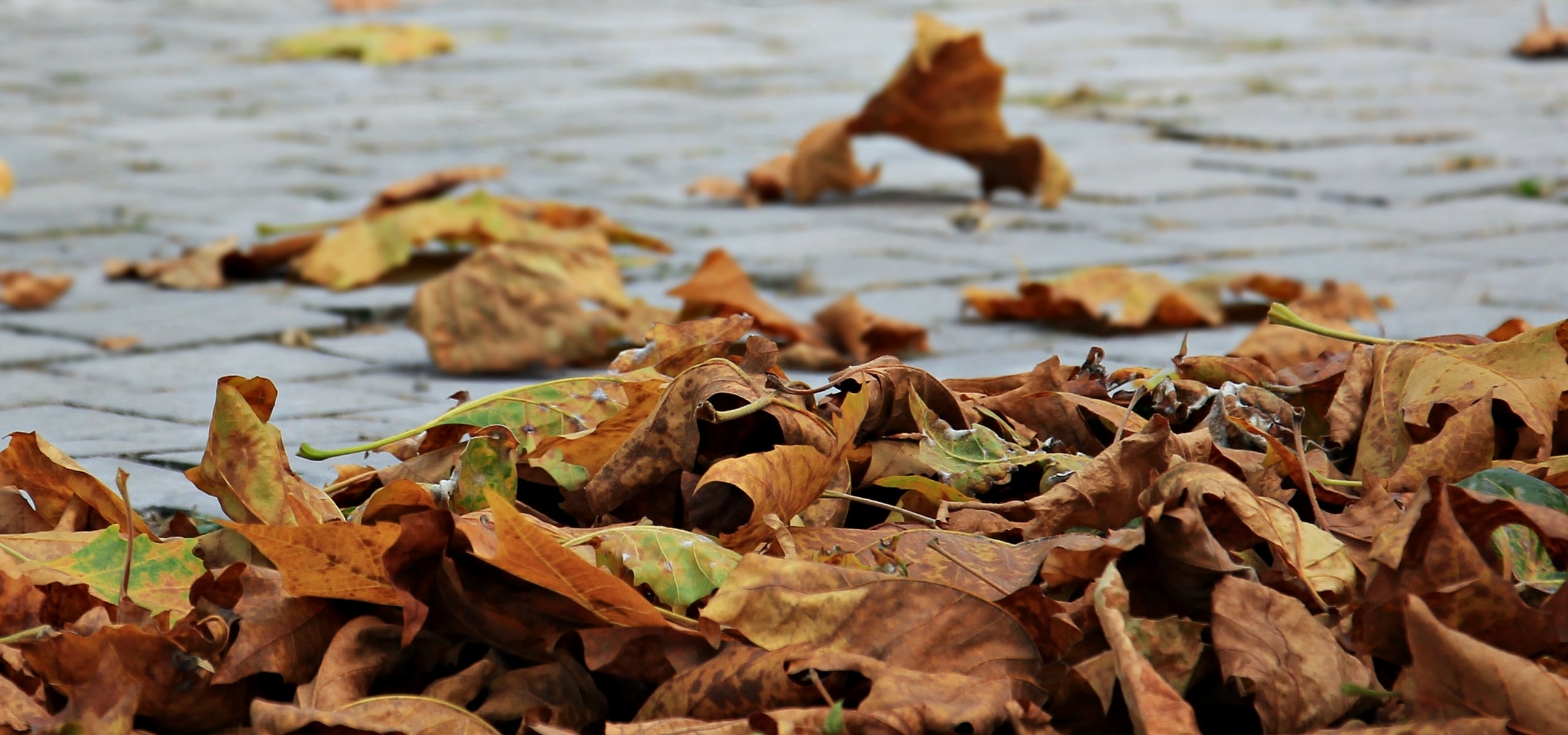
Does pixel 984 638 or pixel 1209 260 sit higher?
pixel 984 638

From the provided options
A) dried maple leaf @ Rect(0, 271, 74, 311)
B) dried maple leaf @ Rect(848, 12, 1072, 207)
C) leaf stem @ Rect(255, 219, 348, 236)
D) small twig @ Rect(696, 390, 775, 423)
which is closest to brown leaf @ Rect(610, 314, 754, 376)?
small twig @ Rect(696, 390, 775, 423)

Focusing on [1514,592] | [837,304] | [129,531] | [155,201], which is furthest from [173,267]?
[1514,592]

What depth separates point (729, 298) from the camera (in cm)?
282

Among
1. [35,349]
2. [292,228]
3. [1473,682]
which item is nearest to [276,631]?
[1473,682]

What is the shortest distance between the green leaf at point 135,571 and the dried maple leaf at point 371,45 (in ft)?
21.7

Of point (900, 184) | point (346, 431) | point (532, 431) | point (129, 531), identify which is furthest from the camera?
point (900, 184)

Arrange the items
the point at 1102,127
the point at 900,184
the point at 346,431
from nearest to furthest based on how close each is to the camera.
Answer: the point at 346,431 < the point at 900,184 < the point at 1102,127

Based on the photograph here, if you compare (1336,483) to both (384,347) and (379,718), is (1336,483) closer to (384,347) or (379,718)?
(379,718)

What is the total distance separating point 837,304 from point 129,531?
66.5 inches

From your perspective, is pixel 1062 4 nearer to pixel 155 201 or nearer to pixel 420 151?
pixel 420 151

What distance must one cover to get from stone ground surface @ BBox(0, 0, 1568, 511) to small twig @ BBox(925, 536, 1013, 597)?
0.77m

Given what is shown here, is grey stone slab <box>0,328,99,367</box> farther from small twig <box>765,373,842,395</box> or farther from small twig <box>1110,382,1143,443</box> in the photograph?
small twig <box>1110,382,1143,443</box>

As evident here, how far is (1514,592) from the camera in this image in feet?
4.09

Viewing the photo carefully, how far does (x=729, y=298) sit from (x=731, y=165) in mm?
2325
